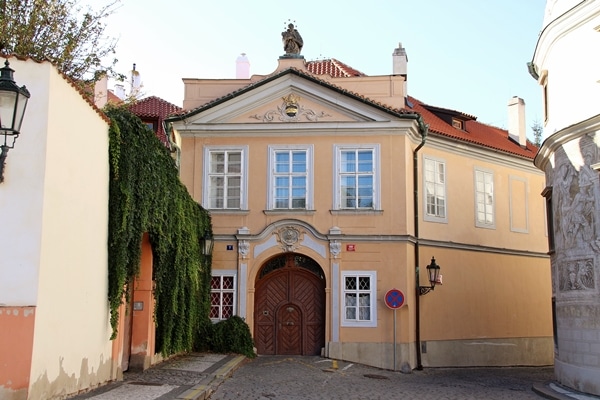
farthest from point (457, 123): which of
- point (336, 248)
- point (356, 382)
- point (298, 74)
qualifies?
point (356, 382)

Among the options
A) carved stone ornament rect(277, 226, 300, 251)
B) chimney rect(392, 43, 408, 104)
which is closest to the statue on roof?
chimney rect(392, 43, 408, 104)

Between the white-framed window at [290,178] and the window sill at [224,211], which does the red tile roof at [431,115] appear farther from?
the window sill at [224,211]

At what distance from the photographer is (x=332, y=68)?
26969 mm

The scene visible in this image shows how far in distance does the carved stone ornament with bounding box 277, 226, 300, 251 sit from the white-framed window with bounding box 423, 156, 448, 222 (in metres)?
4.15

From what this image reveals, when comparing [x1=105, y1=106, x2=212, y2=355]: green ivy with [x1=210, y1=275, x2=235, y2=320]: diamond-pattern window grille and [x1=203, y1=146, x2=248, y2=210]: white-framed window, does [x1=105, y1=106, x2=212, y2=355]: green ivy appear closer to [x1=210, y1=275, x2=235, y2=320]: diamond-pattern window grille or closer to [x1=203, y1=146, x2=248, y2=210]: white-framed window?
[x1=210, y1=275, x2=235, y2=320]: diamond-pattern window grille

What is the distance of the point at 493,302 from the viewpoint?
24.0 meters

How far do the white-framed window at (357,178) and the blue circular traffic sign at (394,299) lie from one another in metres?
2.58

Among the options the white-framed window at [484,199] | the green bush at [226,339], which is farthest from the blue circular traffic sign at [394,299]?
the white-framed window at [484,199]

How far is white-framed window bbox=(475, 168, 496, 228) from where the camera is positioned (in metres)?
24.2

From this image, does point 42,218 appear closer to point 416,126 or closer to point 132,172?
point 132,172

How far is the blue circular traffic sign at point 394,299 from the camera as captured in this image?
1964 cm

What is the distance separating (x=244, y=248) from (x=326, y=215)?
252 cm

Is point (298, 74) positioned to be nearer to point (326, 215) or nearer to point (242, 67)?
point (326, 215)

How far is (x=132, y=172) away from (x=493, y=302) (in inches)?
591
